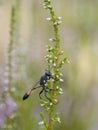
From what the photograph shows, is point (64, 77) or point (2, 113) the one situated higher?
point (2, 113)

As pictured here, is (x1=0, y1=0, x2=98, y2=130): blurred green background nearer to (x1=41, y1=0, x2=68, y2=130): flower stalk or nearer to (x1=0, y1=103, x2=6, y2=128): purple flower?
(x1=0, y1=103, x2=6, y2=128): purple flower

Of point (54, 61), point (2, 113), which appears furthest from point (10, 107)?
point (54, 61)

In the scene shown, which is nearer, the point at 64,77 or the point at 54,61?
the point at 54,61

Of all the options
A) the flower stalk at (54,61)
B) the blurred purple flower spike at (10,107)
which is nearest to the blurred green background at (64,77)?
the blurred purple flower spike at (10,107)

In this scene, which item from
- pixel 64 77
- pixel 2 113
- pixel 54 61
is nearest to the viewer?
pixel 54 61

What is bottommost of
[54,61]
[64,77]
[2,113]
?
[64,77]

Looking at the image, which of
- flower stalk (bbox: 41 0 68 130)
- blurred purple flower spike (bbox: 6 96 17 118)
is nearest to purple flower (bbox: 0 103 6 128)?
blurred purple flower spike (bbox: 6 96 17 118)

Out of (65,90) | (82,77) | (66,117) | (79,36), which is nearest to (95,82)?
(82,77)

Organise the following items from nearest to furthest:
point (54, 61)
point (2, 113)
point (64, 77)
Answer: point (54, 61) → point (2, 113) → point (64, 77)

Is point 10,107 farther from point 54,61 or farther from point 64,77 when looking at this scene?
point 64,77

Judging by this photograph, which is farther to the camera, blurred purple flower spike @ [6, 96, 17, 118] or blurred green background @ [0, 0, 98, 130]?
blurred green background @ [0, 0, 98, 130]

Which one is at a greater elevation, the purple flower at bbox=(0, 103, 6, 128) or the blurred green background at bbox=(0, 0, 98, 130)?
the purple flower at bbox=(0, 103, 6, 128)

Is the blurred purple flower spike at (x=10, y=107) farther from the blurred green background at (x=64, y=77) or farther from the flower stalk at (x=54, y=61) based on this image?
the flower stalk at (x=54, y=61)

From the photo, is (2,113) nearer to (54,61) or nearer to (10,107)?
(10,107)
